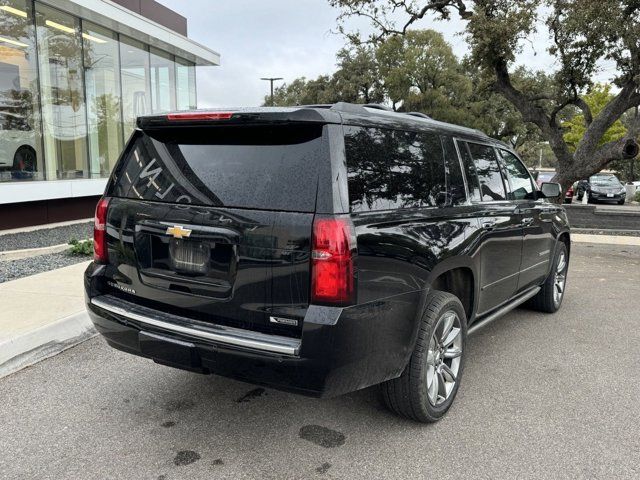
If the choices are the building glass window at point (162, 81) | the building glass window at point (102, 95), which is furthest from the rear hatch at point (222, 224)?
the building glass window at point (162, 81)

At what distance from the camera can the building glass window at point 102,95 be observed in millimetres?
13438

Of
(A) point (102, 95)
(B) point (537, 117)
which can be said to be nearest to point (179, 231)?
(A) point (102, 95)

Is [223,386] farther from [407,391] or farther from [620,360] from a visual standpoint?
[620,360]

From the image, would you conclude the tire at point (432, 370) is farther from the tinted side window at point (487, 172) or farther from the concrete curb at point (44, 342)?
the concrete curb at point (44, 342)

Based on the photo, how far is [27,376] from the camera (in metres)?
4.05

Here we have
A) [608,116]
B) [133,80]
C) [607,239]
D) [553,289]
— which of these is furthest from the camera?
[133,80]

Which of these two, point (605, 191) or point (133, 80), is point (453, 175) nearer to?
point (133, 80)

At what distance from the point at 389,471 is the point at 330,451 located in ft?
1.20

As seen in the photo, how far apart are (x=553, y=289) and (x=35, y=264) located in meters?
6.70

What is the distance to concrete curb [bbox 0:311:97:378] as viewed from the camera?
4.15m

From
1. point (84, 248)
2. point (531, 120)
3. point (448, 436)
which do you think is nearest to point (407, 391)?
point (448, 436)

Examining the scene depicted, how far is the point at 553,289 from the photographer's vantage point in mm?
5820

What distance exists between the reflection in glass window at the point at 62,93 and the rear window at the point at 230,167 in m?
10.3

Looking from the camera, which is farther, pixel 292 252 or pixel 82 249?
pixel 82 249
